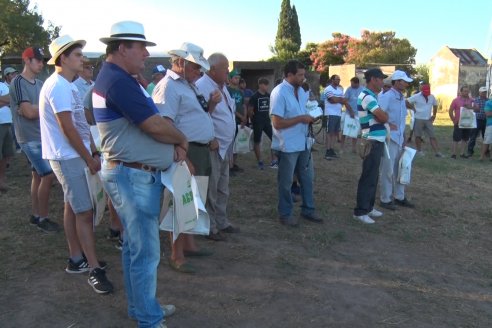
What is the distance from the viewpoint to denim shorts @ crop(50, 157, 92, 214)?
3619 millimetres

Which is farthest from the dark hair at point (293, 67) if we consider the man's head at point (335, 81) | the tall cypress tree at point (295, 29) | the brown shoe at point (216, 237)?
the tall cypress tree at point (295, 29)

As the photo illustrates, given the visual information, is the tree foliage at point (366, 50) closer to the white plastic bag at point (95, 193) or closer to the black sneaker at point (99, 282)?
the white plastic bag at point (95, 193)

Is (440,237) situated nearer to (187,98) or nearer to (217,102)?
(217,102)

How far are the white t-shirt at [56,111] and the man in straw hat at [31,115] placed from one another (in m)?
1.26

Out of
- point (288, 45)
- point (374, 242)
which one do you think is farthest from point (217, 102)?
point (288, 45)

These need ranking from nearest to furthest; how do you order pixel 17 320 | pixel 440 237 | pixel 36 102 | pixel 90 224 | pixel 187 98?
pixel 17 320 < pixel 90 224 < pixel 187 98 < pixel 36 102 < pixel 440 237

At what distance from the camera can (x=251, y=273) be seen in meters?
4.20

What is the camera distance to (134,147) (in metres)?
2.72

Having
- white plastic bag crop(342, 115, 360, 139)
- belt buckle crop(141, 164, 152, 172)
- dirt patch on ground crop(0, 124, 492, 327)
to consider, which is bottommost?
dirt patch on ground crop(0, 124, 492, 327)

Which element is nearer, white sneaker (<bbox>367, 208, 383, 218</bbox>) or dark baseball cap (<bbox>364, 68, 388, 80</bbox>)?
dark baseball cap (<bbox>364, 68, 388, 80</bbox>)

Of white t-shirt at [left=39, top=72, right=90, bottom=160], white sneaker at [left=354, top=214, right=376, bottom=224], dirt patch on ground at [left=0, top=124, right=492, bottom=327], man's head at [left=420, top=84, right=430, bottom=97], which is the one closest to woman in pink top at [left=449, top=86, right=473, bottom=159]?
man's head at [left=420, top=84, right=430, bottom=97]

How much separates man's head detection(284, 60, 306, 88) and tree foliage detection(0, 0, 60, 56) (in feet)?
114

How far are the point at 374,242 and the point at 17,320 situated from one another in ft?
12.3

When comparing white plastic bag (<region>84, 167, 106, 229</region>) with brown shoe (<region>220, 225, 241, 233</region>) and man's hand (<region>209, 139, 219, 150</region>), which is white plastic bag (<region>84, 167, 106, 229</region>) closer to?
man's hand (<region>209, 139, 219, 150</region>)
